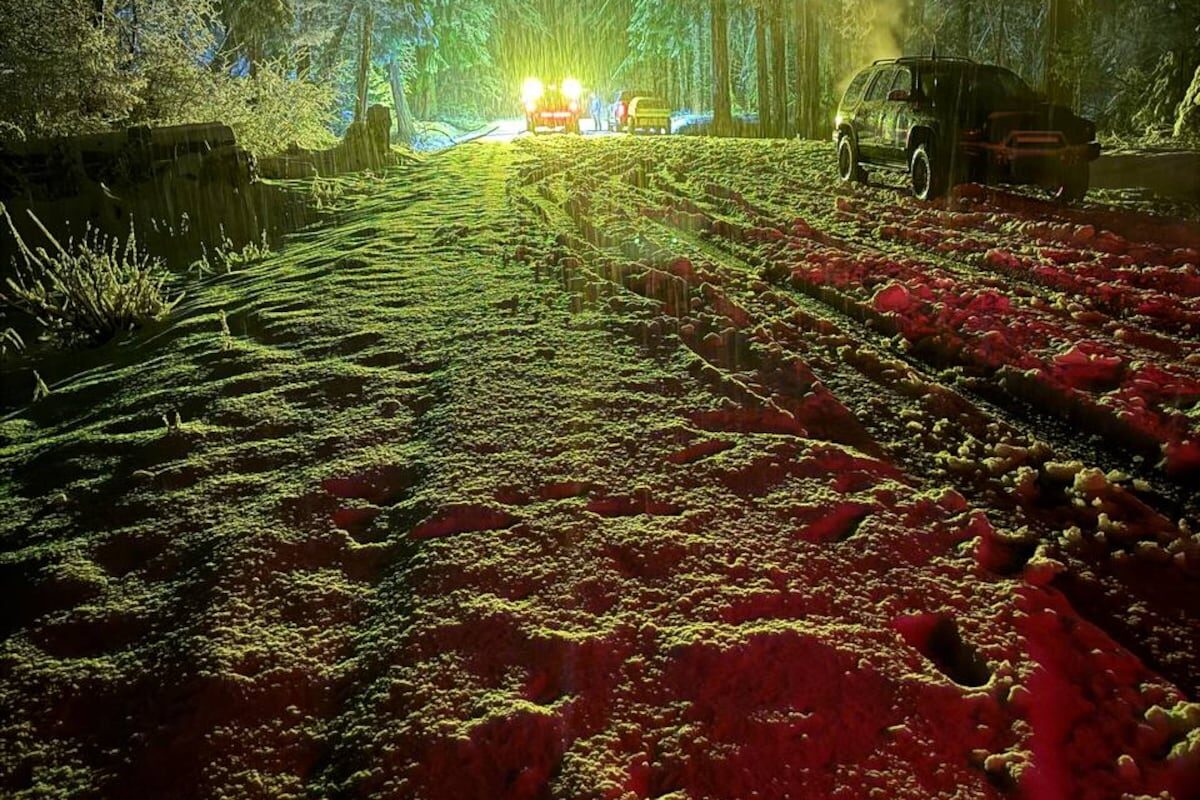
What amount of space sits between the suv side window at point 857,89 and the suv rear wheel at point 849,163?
1.99 feet

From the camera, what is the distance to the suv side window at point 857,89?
11.8 meters

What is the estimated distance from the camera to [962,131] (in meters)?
9.55

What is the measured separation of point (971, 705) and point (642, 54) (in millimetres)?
41573

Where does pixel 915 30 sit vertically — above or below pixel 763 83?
above

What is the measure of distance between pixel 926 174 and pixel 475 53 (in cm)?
3577

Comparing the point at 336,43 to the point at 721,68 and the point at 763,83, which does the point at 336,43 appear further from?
the point at 763,83

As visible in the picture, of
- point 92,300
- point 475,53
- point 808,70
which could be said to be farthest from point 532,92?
point 92,300

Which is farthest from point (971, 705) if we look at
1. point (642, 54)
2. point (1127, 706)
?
point (642, 54)

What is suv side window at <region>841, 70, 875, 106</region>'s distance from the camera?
38.6 feet

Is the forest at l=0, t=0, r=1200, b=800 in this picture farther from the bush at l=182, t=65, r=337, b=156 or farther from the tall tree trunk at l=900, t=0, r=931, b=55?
the tall tree trunk at l=900, t=0, r=931, b=55

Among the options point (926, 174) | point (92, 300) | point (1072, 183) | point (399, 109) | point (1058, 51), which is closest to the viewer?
point (92, 300)

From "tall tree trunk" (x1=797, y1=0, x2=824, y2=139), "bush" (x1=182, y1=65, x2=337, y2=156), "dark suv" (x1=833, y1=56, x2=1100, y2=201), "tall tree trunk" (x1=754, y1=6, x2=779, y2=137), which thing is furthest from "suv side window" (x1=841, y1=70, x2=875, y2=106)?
"tall tree trunk" (x1=754, y1=6, x2=779, y2=137)

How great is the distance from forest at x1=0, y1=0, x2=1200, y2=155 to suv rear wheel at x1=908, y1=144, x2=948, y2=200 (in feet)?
21.3

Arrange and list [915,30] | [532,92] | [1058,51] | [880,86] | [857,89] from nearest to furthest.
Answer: [880,86] < [857,89] < [1058,51] < [915,30] < [532,92]
